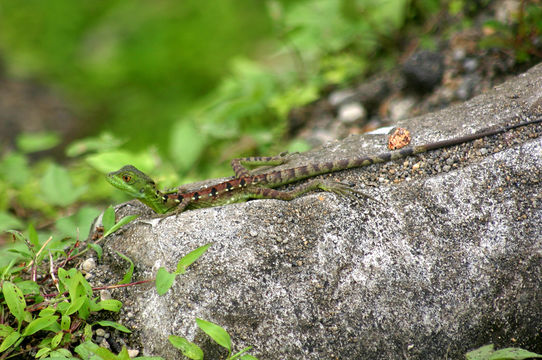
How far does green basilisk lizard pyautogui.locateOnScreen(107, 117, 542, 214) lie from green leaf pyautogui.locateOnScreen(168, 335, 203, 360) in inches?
52.9

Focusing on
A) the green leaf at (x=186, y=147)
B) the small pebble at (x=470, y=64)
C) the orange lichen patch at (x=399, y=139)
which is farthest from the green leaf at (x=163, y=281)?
the small pebble at (x=470, y=64)

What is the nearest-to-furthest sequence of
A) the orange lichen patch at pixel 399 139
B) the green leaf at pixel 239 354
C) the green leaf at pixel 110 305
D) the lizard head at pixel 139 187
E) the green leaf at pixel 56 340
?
1. the green leaf at pixel 239 354
2. the green leaf at pixel 56 340
3. the green leaf at pixel 110 305
4. the orange lichen patch at pixel 399 139
5. the lizard head at pixel 139 187

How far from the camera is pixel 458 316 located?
326 centimetres

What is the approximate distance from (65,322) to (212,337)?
0.96 m

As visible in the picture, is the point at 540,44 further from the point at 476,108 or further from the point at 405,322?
the point at 405,322

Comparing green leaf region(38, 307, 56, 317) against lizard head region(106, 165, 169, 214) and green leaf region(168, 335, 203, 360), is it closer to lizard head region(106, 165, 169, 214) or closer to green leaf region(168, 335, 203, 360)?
green leaf region(168, 335, 203, 360)

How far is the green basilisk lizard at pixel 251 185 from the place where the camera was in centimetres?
388

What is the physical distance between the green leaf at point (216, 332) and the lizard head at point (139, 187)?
4.87 feet

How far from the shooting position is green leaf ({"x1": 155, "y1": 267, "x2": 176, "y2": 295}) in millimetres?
3059

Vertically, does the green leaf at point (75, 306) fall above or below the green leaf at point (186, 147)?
below

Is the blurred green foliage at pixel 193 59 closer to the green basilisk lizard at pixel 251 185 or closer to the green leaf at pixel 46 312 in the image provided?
the green basilisk lizard at pixel 251 185

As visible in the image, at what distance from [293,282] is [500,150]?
177 cm

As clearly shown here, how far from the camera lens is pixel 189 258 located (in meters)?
3.14

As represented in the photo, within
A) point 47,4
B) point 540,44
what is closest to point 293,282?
point 540,44
